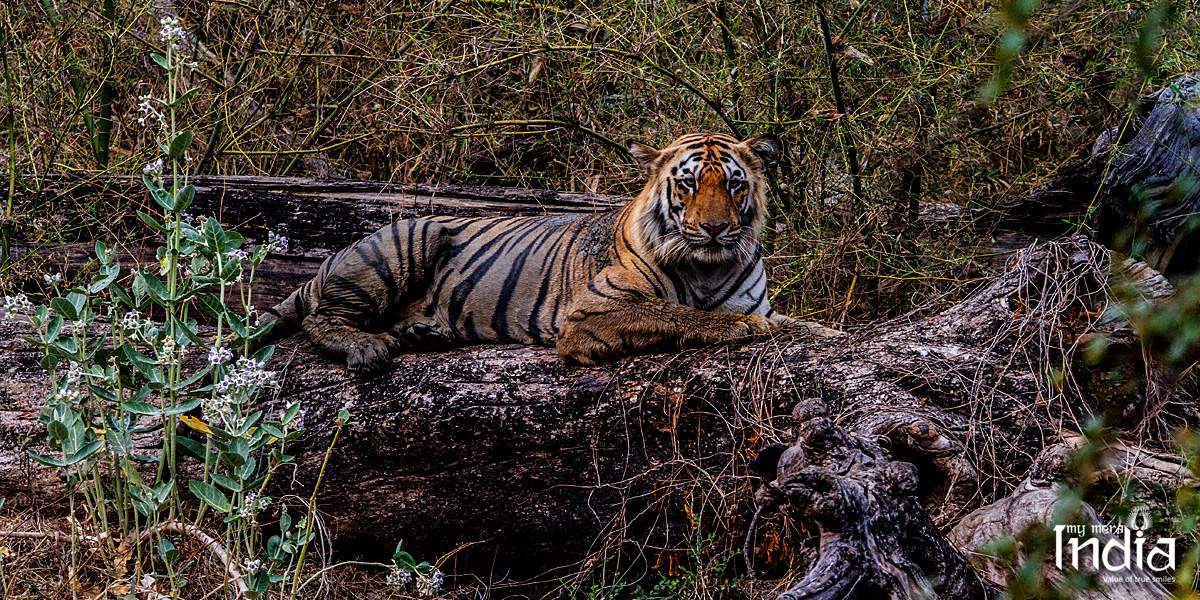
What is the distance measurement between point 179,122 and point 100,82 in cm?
53

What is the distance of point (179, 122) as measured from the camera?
252 inches

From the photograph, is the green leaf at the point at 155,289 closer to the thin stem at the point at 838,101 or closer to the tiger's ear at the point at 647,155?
the tiger's ear at the point at 647,155

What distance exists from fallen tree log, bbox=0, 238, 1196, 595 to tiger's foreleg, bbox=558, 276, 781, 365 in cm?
11

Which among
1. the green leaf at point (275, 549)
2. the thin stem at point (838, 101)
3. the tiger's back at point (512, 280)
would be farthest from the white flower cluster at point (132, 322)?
the thin stem at point (838, 101)

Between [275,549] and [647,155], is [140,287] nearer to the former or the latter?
[275,549]

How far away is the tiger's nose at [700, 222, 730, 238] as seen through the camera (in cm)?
409

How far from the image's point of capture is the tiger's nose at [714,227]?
4094 mm

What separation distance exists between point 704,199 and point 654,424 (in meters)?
1.06

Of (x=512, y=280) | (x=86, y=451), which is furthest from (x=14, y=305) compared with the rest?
(x=512, y=280)

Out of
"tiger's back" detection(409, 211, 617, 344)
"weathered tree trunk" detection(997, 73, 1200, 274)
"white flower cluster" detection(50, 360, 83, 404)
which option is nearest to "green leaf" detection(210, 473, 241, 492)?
"white flower cluster" detection(50, 360, 83, 404)

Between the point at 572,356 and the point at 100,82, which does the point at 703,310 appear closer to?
the point at 572,356

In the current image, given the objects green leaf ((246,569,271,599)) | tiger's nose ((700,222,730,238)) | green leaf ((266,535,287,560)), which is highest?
tiger's nose ((700,222,730,238))

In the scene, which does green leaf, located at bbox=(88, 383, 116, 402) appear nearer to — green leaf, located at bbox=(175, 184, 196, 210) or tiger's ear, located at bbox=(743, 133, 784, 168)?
green leaf, located at bbox=(175, 184, 196, 210)

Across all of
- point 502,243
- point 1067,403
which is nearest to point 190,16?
point 502,243
